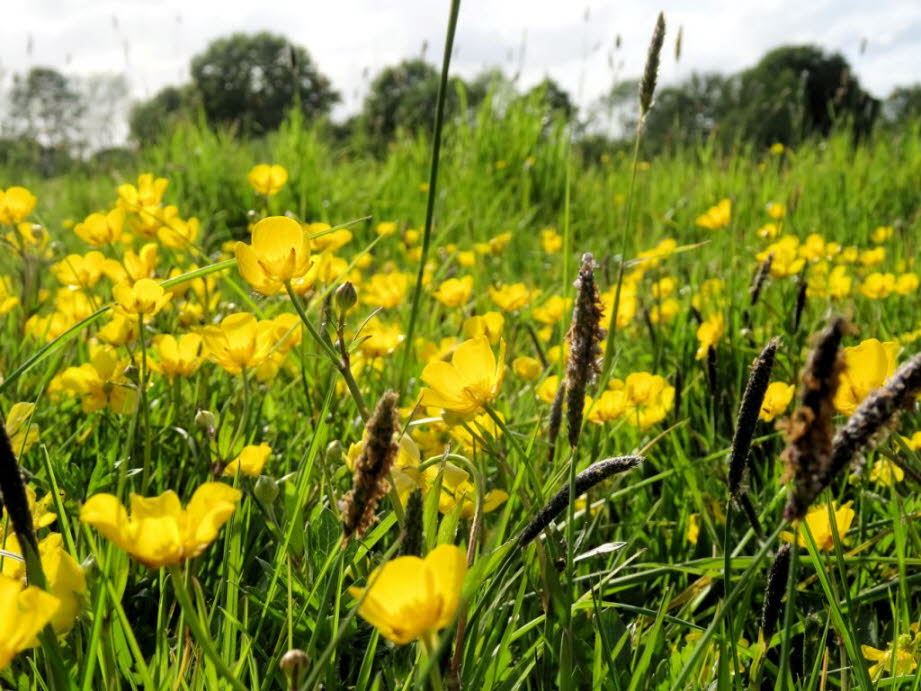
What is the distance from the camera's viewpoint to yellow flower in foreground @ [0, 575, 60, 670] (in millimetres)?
444

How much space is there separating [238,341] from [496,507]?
0.42m

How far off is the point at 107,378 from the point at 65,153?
7.01 m

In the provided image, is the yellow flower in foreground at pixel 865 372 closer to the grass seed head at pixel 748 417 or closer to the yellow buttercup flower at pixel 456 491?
the grass seed head at pixel 748 417

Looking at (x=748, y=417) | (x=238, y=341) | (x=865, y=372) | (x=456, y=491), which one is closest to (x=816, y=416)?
(x=748, y=417)

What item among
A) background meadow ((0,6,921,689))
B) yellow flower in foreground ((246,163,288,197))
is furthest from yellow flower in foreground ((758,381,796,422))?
yellow flower in foreground ((246,163,288,197))

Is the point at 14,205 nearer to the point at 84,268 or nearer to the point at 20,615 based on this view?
the point at 84,268

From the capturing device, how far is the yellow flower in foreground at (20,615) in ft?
1.46

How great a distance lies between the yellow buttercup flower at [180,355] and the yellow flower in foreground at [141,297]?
17 centimetres

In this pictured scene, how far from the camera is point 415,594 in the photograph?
1.59 ft

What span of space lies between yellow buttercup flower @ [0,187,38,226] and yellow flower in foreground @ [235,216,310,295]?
40.3 inches

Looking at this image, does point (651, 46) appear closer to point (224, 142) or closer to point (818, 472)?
point (818, 472)

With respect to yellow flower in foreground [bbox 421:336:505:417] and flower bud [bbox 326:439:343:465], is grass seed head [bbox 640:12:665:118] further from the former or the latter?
flower bud [bbox 326:439:343:465]

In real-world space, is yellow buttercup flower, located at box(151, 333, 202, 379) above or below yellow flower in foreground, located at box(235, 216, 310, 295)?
below

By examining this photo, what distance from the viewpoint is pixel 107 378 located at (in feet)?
4.33
